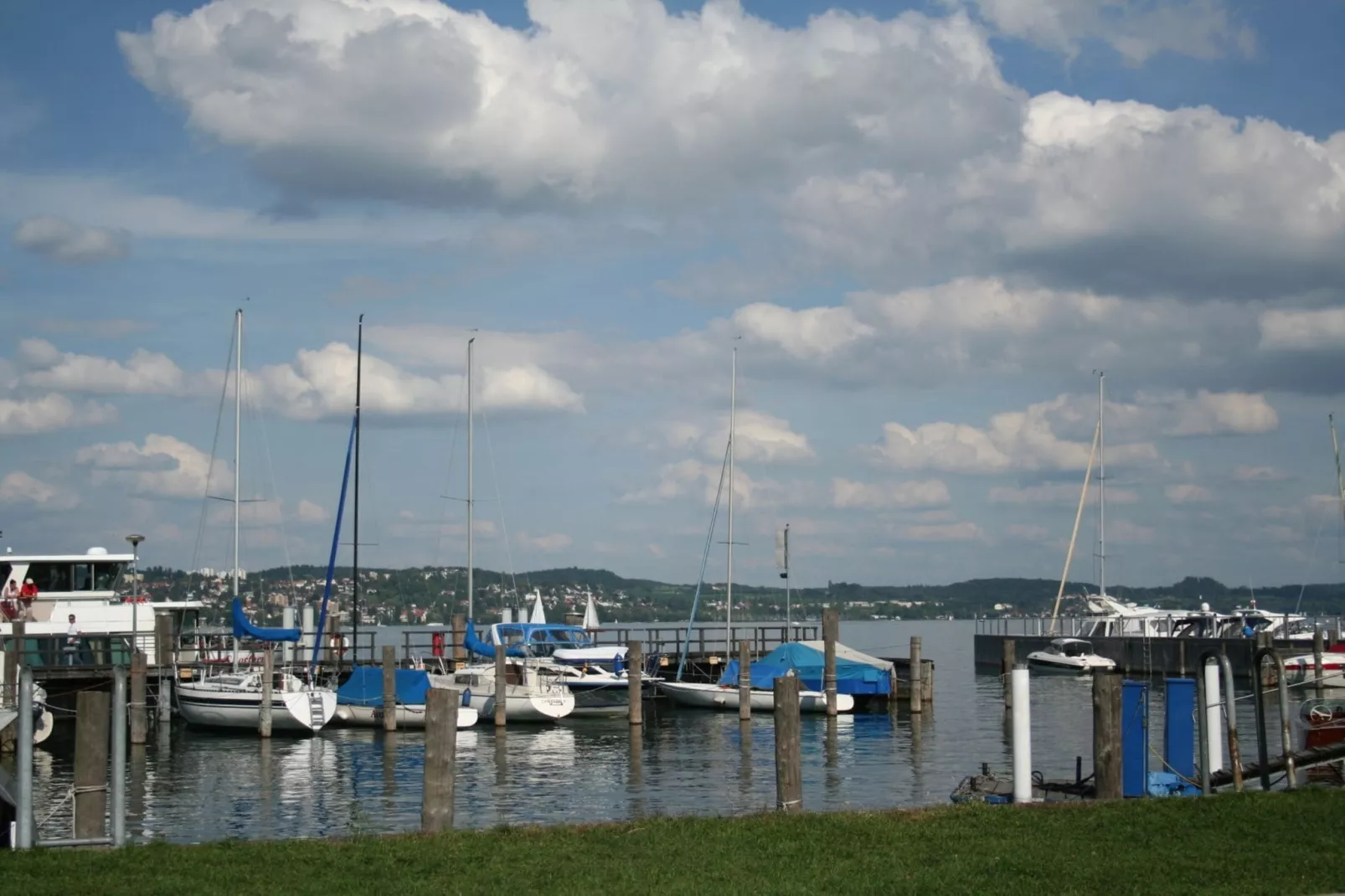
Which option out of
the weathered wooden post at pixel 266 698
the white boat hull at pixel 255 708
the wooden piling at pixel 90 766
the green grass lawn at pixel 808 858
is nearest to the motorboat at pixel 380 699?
the white boat hull at pixel 255 708

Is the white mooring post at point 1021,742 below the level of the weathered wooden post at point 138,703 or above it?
above

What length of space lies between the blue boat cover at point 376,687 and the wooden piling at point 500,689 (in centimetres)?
255

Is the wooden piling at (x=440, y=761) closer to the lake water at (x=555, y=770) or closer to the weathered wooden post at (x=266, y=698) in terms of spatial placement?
the lake water at (x=555, y=770)

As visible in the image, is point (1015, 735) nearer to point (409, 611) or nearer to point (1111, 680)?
point (1111, 680)

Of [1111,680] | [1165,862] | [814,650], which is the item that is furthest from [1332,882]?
[814,650]

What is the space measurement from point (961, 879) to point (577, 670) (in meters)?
44.0

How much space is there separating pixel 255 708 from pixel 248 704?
26 centimetres

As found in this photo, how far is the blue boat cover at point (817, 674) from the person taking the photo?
55.7 metres

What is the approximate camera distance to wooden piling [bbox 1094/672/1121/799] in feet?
65.2

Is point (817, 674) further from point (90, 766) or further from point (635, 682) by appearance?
point (90, 766)

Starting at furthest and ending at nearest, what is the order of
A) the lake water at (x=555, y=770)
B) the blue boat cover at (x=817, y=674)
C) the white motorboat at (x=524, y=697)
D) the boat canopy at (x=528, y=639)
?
1. the boat canopy at (x=528, y=639)
2. the blue boat cover at (x=817, y=674)
3. the white motorboat at (x=524, y=697)
4. the lake water at (x=555, y=770)

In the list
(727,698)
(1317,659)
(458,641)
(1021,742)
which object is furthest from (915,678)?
(1021,742)

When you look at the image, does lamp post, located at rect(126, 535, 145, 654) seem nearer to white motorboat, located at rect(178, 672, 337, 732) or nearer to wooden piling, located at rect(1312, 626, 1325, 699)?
white motorboat, located at rect(178, 672, 337, 732)

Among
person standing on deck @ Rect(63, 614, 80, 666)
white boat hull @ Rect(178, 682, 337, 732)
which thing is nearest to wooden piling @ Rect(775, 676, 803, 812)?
white boat hull @ Rect(178, 682, 337, 732)
